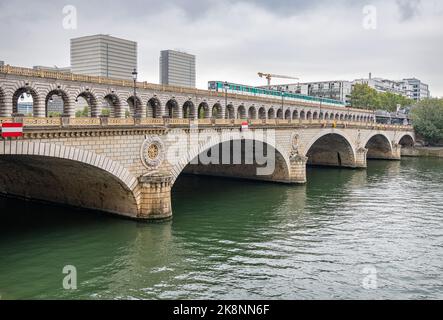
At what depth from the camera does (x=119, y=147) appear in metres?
29.9

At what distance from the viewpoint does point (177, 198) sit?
139 ft

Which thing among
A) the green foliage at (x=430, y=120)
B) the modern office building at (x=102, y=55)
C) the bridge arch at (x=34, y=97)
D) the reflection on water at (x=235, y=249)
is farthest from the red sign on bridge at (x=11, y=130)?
the modern office building at (x=102, y=55)

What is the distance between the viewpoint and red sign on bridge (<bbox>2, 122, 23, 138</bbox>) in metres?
22.7

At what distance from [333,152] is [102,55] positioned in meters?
73.5

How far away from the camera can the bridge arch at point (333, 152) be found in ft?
225

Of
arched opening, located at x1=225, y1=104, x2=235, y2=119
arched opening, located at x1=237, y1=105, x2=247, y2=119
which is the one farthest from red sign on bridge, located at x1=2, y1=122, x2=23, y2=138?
arched opening, located at x1=237, y1=105, x2=247, y2=119

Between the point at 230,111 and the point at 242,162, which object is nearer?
the point at 242,162

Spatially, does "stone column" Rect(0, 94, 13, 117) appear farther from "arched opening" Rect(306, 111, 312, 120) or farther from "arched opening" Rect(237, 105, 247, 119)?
"arched opening" Rect(306, 111, 312, 120)

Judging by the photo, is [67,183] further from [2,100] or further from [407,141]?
[407,141]

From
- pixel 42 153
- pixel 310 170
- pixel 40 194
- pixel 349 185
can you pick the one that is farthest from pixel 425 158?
pixel 42 153

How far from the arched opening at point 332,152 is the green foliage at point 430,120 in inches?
1605

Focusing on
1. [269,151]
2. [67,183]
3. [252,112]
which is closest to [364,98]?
[252,112]
